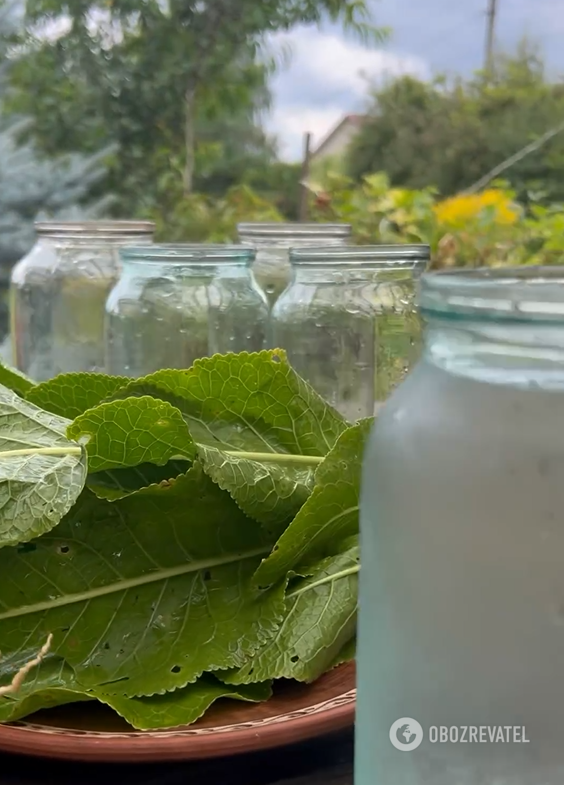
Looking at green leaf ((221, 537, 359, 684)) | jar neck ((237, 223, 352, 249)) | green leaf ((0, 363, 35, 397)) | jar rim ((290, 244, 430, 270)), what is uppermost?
jar neck ((237, 223, 352, 249))

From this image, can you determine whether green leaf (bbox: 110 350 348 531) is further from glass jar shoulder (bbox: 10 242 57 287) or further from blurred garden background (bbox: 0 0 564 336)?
blurred garden background (bbox: 0 0 564 336)

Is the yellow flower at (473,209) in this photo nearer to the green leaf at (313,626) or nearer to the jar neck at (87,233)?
the jar neck at (87,233)

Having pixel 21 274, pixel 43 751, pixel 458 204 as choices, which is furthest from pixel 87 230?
pixel 458 204

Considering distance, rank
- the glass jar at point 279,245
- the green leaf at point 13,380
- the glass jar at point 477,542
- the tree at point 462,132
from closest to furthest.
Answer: the glass jar at point 477,542 < the green leaf at point 13,380 < the glass jar at point 279,245 < the tree at point 462,132

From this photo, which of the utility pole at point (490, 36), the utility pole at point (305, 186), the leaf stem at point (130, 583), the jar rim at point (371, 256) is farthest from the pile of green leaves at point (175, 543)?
the utility pole at point (490, 36)

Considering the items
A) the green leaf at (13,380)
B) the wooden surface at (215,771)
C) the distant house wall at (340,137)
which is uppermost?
the distant house wall at (340,137)

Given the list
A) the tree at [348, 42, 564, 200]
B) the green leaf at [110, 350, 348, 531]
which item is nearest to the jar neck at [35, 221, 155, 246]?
the green leaf at [110, 350, 348, 531]
